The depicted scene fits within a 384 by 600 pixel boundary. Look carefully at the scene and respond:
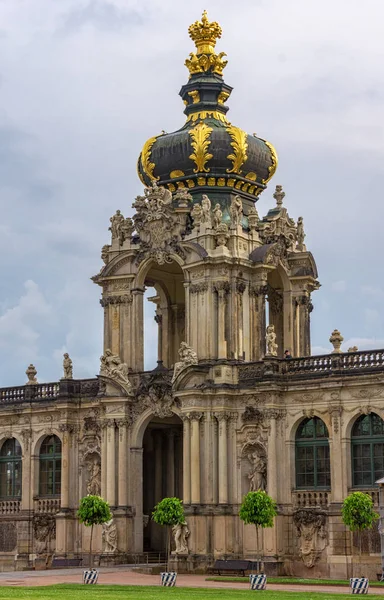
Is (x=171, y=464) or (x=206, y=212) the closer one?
(x=206, y=212)

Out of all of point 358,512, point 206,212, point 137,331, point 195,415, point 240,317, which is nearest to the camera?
point 358,512

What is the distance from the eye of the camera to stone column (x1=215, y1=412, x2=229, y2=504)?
5759 cm

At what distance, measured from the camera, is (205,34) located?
64938 mm

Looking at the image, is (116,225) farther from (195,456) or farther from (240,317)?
(195,456)

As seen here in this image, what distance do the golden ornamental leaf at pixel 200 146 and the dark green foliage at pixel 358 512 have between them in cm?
1886

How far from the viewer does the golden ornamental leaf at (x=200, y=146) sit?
62188 mm

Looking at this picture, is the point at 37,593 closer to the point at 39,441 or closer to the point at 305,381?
the point at 305,381

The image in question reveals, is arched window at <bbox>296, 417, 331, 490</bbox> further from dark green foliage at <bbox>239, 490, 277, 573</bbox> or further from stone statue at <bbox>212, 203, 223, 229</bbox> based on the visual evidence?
stone statue at <bbox>212, 203, 223, 229</bbox>

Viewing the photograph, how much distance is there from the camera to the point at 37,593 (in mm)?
42781

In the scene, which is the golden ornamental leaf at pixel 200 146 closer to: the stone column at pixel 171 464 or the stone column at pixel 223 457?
the stone column at pixel 223 457

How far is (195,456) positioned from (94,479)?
22.1 ft

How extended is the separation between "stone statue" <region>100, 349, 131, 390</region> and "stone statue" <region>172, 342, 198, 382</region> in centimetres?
317

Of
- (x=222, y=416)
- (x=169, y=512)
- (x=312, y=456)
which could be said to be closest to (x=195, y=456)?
(x=222, y=416)

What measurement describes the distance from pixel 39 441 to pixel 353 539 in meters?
18.2
